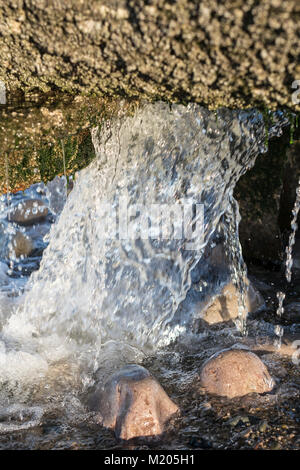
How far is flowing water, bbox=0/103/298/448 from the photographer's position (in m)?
3.10

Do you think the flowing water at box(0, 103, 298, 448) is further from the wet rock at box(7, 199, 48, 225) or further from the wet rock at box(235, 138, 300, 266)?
the wet rock at box(7, 199, 48, 225)

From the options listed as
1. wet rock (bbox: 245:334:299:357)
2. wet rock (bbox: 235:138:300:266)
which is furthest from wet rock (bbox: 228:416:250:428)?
wet rock (bbox: 235:138:300:266)

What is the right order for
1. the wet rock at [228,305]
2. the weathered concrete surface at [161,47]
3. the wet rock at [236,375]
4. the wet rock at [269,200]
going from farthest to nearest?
the wet rock at [269,200] < the wet rock at [228,305] < the wet rock at [236,375] < the weathered concrete surface at [161,47]

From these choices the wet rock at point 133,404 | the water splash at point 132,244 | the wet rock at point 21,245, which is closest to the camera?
the wet rock at point 133,404

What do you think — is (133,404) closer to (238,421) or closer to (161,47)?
(238,421)

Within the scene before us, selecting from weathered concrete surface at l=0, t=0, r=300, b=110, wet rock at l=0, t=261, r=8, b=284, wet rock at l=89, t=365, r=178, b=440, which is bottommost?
wet rock at l=89, t=365, r=178, b=440

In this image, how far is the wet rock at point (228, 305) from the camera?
399 cm

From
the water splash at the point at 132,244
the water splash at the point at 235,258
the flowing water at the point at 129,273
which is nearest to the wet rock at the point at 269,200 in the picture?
the water splash at the point at 235,258

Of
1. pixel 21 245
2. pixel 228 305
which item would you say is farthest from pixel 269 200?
pixel 21 245

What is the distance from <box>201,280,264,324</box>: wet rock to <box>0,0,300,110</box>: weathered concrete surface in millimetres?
1977

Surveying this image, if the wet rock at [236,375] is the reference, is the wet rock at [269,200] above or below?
above

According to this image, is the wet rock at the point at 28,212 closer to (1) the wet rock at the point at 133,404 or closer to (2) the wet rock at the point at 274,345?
(2) the wet rock at the point at 274,345

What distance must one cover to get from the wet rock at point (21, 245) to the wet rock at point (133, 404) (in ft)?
12.5

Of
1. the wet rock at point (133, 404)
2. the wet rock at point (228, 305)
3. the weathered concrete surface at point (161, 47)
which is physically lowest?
the wet rock at point (133, 404)
